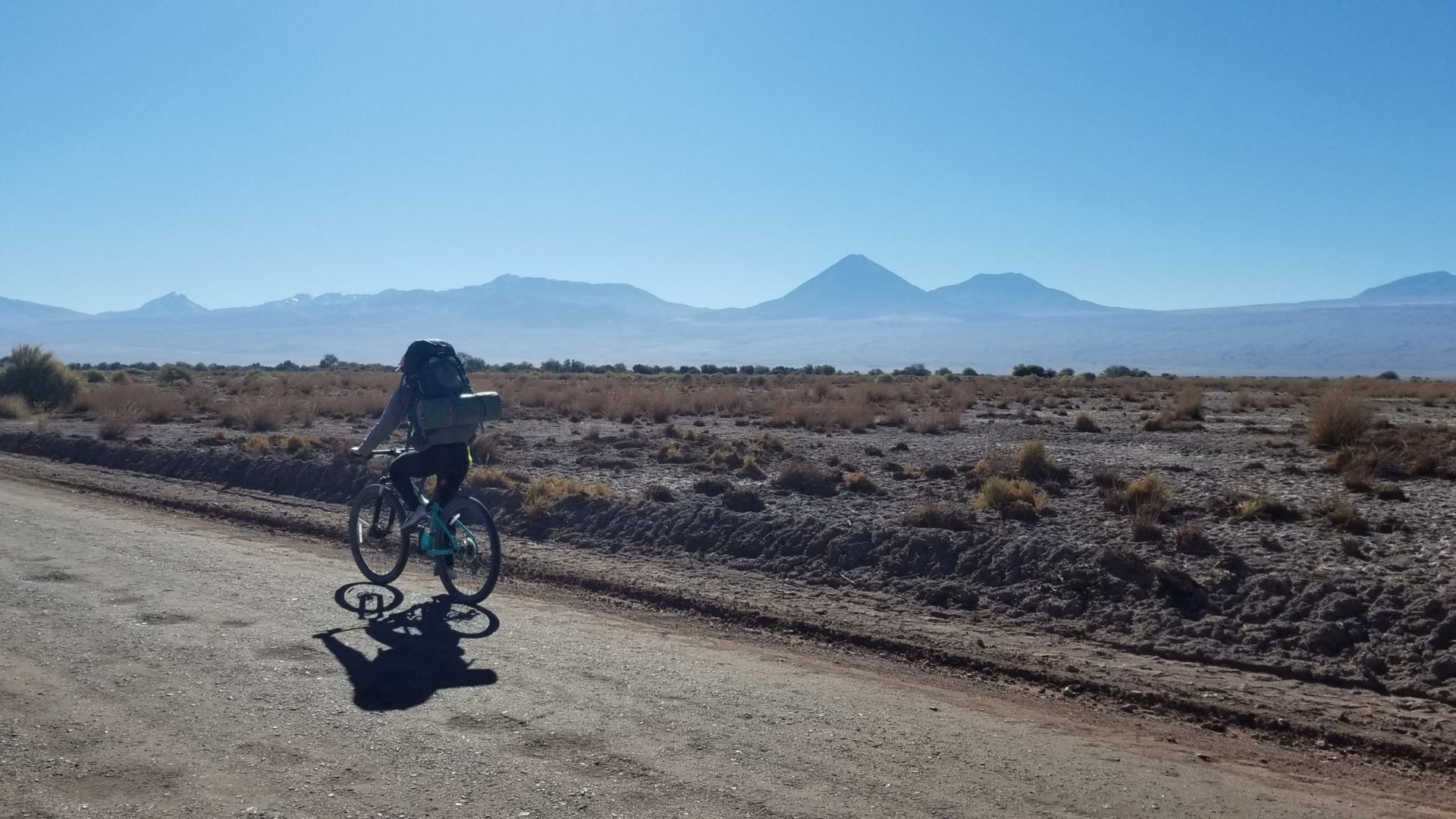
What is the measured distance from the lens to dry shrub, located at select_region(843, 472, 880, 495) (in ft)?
50.8

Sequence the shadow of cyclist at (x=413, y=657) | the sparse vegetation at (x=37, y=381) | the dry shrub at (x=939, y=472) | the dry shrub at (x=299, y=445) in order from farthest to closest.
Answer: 1. the sparse vegetation at (x=37, y=381)
2. the dry shrub at (x=299, y=445)
3. the dry shrub at (x=939, y=472)
4. the shadow of cyclist at (x=413, y=657)

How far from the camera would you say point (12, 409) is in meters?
29.8

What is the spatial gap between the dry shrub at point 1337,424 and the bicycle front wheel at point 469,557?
55.0 ft

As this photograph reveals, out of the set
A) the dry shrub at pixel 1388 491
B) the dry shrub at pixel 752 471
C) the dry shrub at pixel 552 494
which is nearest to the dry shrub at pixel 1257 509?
the dry shrub at pixel 1388 491

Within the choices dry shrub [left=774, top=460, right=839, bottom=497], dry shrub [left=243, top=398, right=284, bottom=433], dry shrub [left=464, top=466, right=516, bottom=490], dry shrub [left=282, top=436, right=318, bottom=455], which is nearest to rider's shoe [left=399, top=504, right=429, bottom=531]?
dry shrub [left=464, top=466, right=516, bottom=490]

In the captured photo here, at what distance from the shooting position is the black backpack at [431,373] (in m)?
8.97

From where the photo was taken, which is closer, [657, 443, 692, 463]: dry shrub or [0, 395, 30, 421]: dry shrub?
[657, 443, 692, 463]: dry shrub

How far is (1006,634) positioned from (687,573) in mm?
3620

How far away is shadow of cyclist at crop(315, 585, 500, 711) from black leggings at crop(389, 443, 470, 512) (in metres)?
0.96

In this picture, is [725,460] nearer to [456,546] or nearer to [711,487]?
[711,487]

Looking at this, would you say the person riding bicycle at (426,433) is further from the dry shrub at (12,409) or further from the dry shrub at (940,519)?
the dry shrub at (12,409)

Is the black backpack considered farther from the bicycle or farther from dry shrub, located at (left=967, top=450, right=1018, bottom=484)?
dry shrub, located at (left=967, top=450, right=1018, bottom=484)

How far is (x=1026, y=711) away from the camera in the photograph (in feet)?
23.4

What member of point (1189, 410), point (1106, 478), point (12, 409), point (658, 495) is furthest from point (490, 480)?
point (12, 409)
